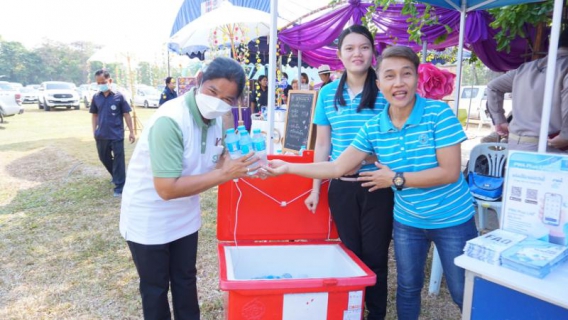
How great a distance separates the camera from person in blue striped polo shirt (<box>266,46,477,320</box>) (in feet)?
4.97

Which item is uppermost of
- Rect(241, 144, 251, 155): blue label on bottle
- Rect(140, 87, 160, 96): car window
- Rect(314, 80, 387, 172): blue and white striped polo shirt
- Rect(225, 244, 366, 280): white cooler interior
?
Rect(140, 87, 160, 96): car window

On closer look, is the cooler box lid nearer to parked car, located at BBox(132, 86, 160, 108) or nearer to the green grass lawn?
the green grass lawn

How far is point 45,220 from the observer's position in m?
4.18

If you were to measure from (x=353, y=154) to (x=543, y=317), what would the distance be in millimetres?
893

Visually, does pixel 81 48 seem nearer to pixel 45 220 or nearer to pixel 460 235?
pixel 45 220

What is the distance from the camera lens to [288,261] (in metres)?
2.02

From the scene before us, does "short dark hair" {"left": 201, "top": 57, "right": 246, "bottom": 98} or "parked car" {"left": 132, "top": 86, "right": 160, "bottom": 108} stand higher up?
"parked car" {"left": 132, "top": 86, "right": 160, "bottom": 108}

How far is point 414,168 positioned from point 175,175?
96cm

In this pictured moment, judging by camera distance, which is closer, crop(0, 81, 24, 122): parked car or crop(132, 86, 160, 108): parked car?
crop(0, 81, 24, 122): parked car

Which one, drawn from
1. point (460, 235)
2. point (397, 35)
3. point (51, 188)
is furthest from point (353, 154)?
point (51, 188)

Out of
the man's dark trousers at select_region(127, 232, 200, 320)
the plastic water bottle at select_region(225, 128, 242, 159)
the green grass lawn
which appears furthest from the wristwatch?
the green grass lawn

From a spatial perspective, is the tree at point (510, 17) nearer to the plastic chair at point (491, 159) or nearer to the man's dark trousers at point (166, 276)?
the plastic chair at point (491, 159)

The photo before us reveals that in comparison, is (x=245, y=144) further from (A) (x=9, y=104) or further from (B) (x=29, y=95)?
(B) (x=29, y=95)

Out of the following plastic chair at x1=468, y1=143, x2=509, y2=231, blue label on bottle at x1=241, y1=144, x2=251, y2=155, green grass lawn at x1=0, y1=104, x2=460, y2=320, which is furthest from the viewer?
plastic chair at x1=468, y1=143, x2=509, y2=231
